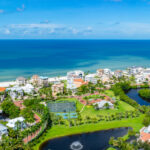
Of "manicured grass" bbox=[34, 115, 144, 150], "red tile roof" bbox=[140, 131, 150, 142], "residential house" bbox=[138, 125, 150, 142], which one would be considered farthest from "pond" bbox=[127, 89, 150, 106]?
"red tile roof" bbox=[140, 131, 150, 142]

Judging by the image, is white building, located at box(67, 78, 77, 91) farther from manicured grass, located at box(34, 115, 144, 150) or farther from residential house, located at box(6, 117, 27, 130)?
residential house, located at box(6, 117, 27, 130)

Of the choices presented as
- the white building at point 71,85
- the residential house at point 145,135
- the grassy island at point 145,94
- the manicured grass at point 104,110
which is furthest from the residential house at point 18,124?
the grassy island at point 145,94

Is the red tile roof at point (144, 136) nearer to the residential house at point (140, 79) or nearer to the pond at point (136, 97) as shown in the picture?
the pond at point (136, 97)

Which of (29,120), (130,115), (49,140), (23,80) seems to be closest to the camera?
(49,140)

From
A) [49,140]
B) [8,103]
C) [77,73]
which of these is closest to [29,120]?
[49,140]

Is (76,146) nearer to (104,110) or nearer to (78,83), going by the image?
(104,110)

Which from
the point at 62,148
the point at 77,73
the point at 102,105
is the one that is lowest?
the point at 62,148

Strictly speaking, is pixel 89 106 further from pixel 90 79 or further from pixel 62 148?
pixel 90 79
